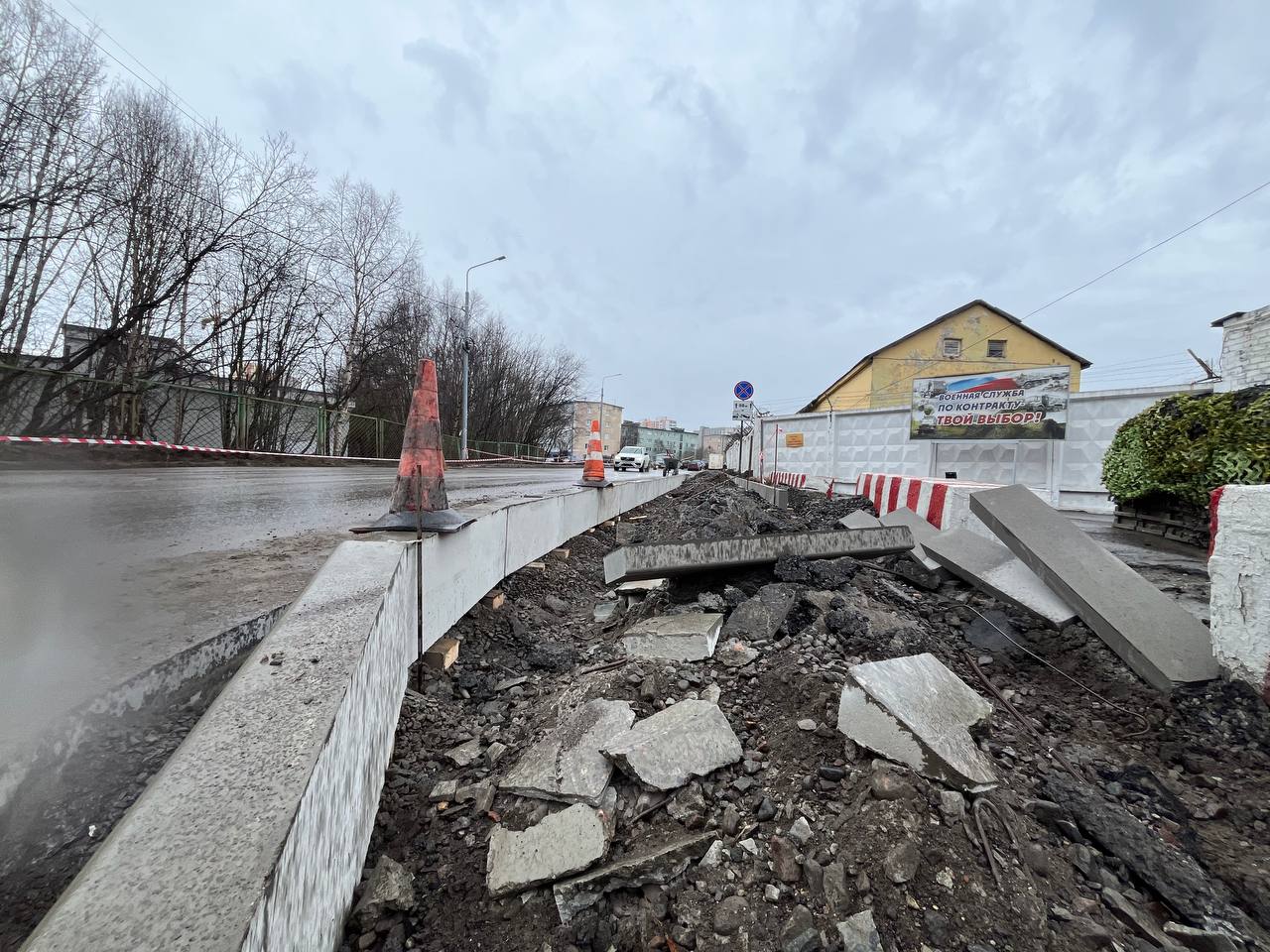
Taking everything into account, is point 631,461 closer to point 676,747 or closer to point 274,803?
point 676,747

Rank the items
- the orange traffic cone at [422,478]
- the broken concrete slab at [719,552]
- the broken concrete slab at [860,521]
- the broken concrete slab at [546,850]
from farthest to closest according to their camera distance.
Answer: the broken concrete slab at [860,521] < the broken concrete slab at [719,552] < the orange traffic cone at [422,478] < the broken concrete slab at [546,850]

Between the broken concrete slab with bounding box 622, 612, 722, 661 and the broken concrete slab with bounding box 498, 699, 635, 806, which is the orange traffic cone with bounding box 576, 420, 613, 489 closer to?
the broken concrete slab with bounding box 622, 612, 722, 661

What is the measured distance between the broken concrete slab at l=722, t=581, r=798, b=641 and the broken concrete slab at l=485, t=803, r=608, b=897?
1495mm

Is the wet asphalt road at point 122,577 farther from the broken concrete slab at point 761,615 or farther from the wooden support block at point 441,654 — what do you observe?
the broken concrete slab at point 761,615

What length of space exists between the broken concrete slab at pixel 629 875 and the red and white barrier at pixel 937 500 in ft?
13.5

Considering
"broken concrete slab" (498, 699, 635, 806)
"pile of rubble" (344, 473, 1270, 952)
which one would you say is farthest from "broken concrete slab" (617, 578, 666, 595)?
"broken concrete slab" (498, 699, 635, 806)

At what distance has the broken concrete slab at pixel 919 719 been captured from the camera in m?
1.88

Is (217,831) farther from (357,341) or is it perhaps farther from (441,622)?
(357,341)

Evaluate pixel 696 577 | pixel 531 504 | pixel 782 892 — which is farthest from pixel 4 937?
pixel 531 504

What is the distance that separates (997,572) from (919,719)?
226 cm

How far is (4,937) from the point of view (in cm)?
103

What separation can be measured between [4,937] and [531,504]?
3930 mm

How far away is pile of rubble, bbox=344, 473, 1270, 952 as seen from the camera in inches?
60.3

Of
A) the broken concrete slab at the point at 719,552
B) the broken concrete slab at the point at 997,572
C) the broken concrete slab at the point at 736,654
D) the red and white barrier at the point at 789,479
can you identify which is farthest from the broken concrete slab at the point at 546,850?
the red and white barrier at the point at 789,479
